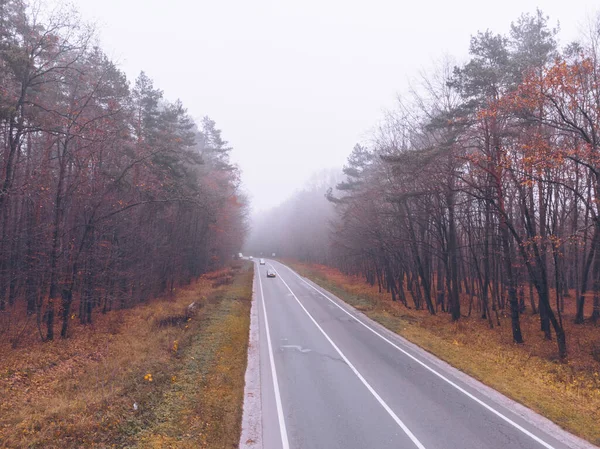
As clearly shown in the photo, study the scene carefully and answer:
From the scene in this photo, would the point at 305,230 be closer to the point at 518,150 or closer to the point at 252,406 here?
the point at 518,150

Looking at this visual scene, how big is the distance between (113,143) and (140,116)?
8042mm

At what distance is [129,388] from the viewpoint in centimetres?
938

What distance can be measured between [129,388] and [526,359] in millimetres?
13370

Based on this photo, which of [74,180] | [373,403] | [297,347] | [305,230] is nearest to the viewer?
[373,403]

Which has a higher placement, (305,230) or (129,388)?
(305,230)

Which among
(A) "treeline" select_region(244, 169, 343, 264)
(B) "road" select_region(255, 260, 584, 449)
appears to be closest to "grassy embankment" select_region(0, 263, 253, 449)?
(B) "road" select_region(255, 260, 584, 449)

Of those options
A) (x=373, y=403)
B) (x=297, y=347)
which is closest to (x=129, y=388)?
(x=373, y=403)

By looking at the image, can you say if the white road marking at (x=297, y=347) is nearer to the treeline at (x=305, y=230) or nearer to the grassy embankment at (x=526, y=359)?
the grassy embankment at (x=526, y=359)

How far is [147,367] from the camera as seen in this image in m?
10.9

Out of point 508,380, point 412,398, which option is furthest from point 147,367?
point 508,380

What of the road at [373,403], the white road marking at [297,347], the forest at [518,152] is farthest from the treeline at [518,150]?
the white road marking at [297,347]

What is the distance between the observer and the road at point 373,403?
748 centimetres

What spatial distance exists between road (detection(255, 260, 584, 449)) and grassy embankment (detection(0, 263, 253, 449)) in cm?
113

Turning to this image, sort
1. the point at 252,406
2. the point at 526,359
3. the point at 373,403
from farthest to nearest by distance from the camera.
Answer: the point at 526,359 → the point at 373,403 → the point at 252,406
